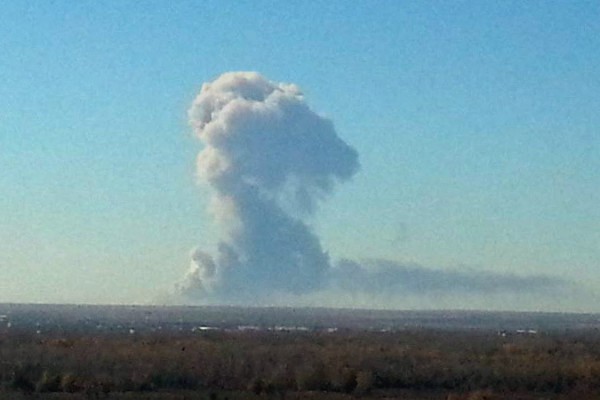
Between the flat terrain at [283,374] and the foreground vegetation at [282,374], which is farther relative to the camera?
the foreground vegetation at [282,374]

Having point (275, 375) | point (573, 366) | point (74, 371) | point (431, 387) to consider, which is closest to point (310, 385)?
point (275, 375)

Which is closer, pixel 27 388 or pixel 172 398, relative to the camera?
pixel 172 398

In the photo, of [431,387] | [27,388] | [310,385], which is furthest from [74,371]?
[431,387]

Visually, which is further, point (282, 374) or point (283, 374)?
point (283, 374)

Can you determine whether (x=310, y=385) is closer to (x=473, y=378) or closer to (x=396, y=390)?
(x=396, y=390)

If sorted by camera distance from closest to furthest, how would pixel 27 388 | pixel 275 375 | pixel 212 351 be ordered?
pixel 27 388
pixel 275 375
pixel 212 351

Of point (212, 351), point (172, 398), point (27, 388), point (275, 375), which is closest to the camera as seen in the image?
point (172, 398)

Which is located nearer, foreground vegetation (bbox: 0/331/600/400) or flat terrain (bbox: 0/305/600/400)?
flat terrain (bbox: 0/305/600/400)
